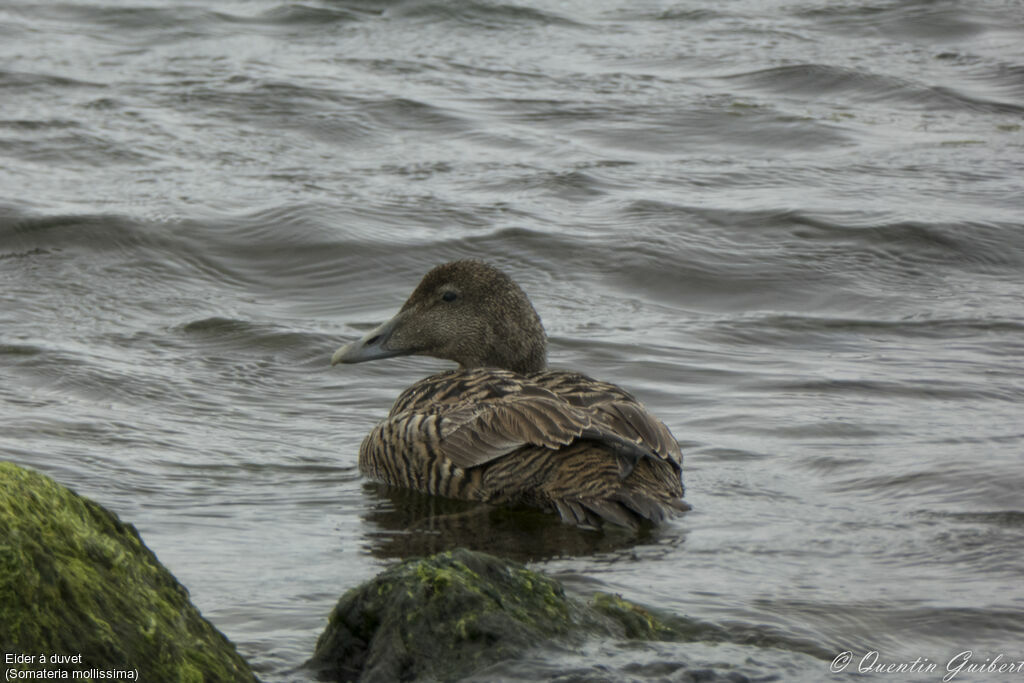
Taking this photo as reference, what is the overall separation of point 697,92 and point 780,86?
0.85 m

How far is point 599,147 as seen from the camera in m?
12.9

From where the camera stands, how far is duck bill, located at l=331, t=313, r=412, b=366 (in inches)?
291

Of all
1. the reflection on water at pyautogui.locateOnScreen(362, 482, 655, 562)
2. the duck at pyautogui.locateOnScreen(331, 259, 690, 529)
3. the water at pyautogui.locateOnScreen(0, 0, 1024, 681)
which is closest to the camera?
the water at pyautogui.locateOnScreen(0, 0, 1024, 681)

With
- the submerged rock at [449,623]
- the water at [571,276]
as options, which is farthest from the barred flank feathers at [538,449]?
the submerged rock at [449,623]

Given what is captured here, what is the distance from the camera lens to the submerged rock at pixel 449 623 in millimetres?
4008

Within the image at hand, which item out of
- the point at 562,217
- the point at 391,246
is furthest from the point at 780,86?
the point at 391,246

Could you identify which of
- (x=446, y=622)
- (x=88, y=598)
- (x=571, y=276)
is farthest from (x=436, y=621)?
(x=571, y=276)

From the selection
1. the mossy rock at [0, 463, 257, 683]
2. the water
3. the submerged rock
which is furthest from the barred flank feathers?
the mossy rock at [0, 463, 257, 683]

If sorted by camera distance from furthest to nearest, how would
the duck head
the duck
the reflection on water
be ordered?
the duck head
the duck
the reflection on water

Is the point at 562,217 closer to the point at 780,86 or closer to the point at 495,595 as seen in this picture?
the point at 780,86

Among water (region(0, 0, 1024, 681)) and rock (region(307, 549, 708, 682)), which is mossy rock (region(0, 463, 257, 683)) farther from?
water (region(0, 0, 1024, 681))

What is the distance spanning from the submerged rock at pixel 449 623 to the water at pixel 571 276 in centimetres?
9

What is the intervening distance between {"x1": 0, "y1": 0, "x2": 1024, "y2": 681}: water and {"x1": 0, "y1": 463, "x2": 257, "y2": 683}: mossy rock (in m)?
0.50

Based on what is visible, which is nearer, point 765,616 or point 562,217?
point 765,616
